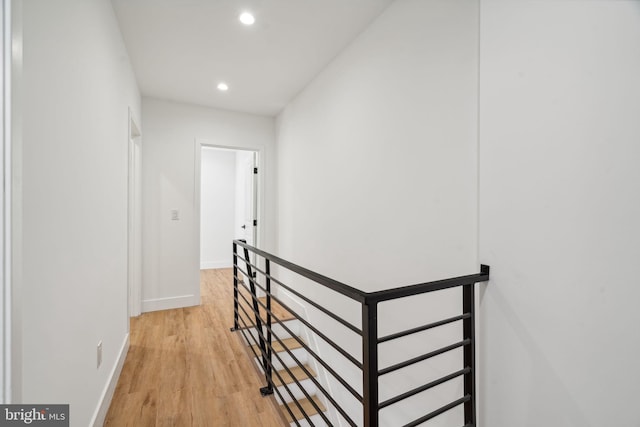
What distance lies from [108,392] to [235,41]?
2.69 metres

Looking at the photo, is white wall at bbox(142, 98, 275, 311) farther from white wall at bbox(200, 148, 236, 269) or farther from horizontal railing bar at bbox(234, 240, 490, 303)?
horizontal railing bar at bbox(234, 240, 490, 303)

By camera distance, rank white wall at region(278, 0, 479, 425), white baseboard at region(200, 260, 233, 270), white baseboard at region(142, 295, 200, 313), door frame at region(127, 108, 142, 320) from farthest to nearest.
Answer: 1. white baseboard at region(200, 260, 233, 270)
2. white baseboard at region(142, 295, 200, 313)
3. door frame at region(127, 108, 142, 320)
4. white wall at region(278, 0, 479, 425)

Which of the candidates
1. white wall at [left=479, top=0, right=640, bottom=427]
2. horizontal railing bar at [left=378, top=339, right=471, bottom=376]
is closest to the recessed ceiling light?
white wall at [left=479, top=0, right=640, bottom=427]

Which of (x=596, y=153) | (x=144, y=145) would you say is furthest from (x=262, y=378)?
(x=144, y=145)

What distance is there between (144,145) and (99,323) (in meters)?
2.51

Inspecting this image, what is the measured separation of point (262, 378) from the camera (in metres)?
2.17

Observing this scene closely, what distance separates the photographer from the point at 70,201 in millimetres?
1229

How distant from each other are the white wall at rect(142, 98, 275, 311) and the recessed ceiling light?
1.95 meters

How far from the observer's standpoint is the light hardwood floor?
1.75 meters

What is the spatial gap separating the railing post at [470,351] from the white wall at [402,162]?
140mm

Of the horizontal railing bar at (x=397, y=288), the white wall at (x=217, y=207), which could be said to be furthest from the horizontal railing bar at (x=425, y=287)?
the white wall at (x=217, y=207)

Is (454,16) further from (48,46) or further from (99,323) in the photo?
(99,323)

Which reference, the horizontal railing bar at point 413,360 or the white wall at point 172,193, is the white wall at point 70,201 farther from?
the white wall at point 172,193

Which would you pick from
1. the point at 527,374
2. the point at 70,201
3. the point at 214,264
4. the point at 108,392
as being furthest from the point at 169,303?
the point at 527,374
